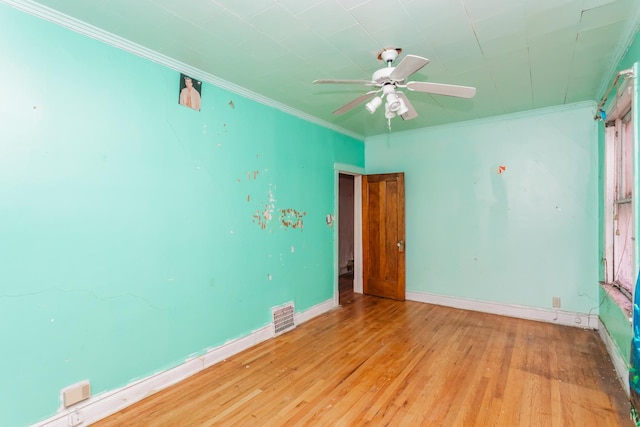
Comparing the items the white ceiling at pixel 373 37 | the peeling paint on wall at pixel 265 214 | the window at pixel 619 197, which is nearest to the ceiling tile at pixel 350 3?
the white ceiling at pixel 373 37

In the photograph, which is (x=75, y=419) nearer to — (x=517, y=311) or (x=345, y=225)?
(x=517, y=311)

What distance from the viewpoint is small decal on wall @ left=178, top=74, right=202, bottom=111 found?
8.45ft

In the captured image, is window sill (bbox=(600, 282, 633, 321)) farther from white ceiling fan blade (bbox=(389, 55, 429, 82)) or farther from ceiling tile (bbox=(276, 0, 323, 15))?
ceiling tile (bbox=(276, 0, 323, 15))

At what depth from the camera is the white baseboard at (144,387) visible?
1.95 metres

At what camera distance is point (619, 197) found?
9.36ft

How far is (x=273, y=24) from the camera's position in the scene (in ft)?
6.66

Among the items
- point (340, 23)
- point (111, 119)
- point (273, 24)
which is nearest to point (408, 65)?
point (340, 23)

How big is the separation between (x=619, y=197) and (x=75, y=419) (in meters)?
4.69

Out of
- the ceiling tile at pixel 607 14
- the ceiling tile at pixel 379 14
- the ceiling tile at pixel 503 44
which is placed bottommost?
the ceiling tile at pixel 379 14

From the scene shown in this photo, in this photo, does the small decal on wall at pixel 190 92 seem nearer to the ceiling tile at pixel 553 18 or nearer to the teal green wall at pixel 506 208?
the ceiling tile at pixel 553 18

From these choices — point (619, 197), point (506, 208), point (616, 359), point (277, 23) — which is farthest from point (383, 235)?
point (277, 23)

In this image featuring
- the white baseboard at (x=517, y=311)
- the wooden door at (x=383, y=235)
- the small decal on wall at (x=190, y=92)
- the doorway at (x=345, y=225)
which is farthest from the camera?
the doorway at (x=345, y=225)

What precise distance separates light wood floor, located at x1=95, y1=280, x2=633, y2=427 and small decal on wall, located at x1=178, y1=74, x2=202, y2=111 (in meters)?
2.33

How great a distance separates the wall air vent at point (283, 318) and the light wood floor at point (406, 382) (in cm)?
9
